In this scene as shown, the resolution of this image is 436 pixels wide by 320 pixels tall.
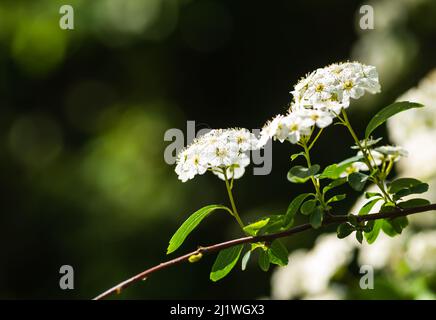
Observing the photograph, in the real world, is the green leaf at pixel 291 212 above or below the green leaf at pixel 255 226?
above

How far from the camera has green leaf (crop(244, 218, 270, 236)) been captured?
1174 mm

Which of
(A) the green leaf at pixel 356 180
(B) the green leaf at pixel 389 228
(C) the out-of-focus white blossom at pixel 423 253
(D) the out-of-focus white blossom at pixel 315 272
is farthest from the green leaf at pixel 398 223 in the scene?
(D) the out-of-focus white blossom at pixel 315 272

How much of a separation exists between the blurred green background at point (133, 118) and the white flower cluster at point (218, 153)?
3698 mm

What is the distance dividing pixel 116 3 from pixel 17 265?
81.1 inches

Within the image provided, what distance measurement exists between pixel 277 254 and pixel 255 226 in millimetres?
80

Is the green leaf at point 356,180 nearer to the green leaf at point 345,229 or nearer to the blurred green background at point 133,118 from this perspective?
the green leaf at point 345,229

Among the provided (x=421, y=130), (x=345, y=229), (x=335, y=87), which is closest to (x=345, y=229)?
(x=345, y=229)

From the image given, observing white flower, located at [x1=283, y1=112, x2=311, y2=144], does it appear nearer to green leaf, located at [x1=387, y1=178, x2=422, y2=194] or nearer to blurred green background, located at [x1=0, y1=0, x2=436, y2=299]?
green leaf, located at [x1=387, y1=178, x2=422, y2=194]

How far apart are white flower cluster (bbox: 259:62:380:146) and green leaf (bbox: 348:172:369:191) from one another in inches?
4.0

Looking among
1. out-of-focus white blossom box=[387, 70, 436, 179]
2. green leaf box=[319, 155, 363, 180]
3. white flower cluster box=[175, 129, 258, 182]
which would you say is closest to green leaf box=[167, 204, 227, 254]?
white flower cluster box=[175, 129, 258, 182]

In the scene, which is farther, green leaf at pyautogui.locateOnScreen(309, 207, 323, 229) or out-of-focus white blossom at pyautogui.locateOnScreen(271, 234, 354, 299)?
out-of-focus white blossom at pyautogui.locateOnScreen(271, 234, 354, 299)

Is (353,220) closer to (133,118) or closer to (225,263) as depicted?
(225,263)

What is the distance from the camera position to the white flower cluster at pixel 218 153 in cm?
123
